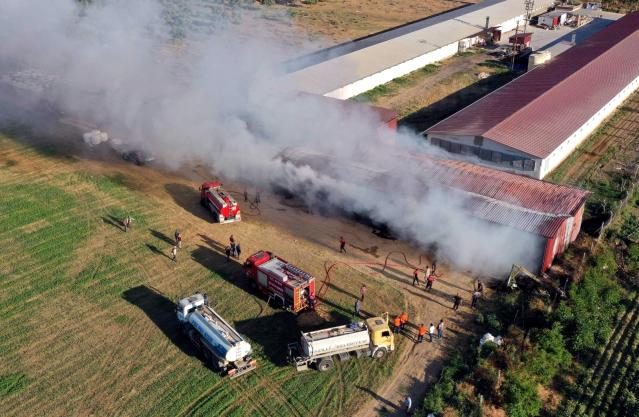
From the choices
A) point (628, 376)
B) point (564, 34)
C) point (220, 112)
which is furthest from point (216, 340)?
point (564, 34)

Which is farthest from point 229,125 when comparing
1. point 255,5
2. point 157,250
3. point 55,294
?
point 255,5

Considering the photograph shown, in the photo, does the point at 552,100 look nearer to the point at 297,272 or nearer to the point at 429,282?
the point at 429,282

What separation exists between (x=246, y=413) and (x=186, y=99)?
2731 cm

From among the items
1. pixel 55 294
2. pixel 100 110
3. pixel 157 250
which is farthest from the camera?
pixel 100 110

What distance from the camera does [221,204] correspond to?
113 feet

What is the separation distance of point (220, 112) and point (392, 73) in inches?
854

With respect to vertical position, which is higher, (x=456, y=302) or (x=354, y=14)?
(x=354, y=14)

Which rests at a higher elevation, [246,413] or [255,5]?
[255,5]

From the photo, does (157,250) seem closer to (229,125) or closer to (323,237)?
(323,237)

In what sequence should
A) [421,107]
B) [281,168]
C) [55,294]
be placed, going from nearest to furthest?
[55,294], [281,168], [421,107]

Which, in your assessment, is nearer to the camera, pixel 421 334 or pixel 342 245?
pixel 421 334

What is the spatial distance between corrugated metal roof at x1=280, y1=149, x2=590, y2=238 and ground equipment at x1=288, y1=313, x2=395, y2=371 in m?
9.47

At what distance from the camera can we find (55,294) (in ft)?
Result: 95.7

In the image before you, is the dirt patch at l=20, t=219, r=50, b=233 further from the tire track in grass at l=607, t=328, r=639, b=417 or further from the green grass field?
the tire track in grass at l=607, t=328, r=639, b=417
